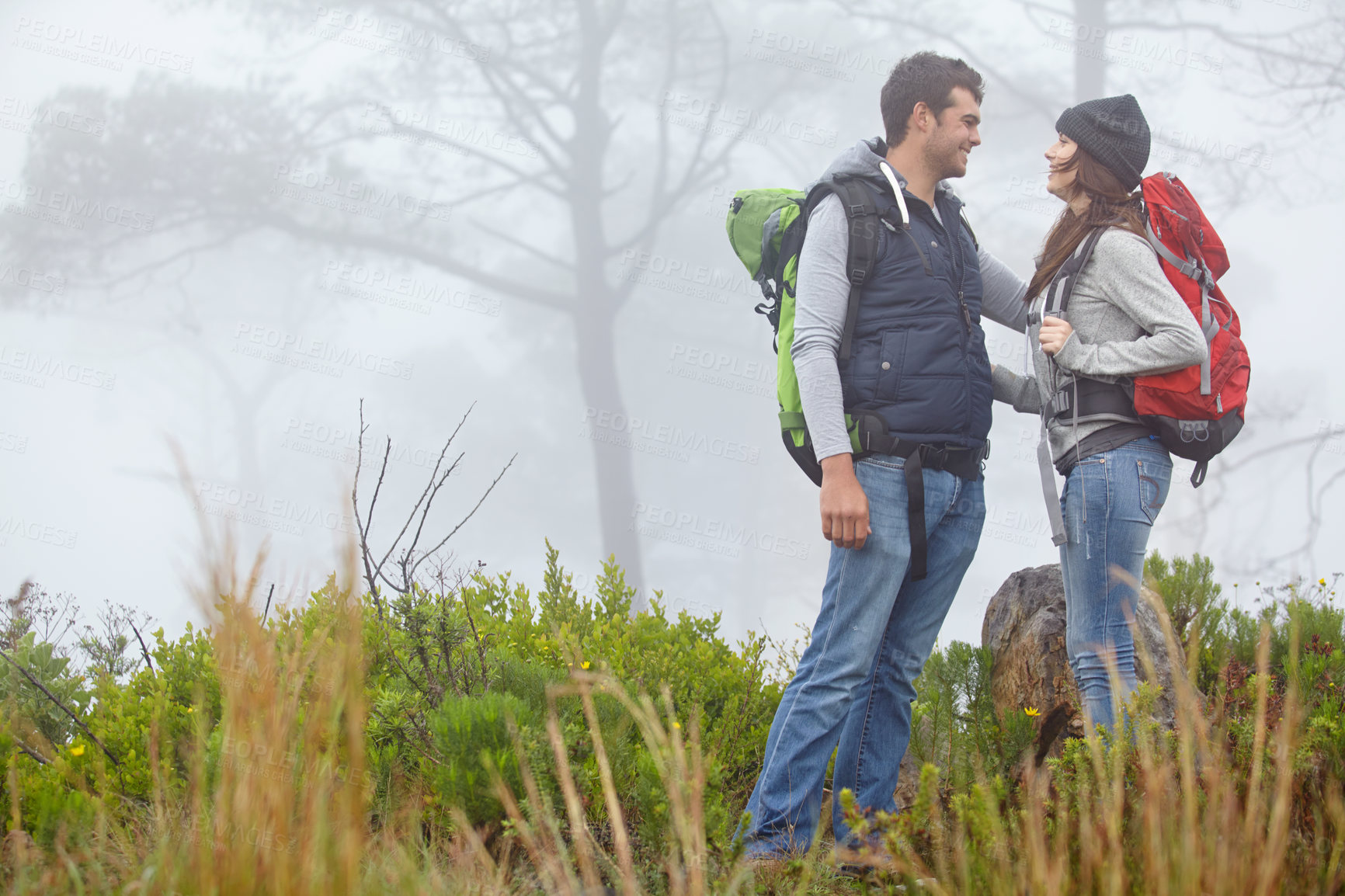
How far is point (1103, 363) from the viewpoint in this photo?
10.8ft

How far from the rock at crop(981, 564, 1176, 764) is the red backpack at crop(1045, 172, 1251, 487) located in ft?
5.10

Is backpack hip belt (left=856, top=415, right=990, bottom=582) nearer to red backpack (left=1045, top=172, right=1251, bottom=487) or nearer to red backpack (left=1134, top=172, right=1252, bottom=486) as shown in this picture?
red backpack (left=1045, top=172, right=1251, bottom=487)

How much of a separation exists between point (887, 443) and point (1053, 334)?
719 millimetres

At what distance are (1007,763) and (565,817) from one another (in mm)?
2292

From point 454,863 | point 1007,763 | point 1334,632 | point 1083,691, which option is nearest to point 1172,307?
point 1083,691

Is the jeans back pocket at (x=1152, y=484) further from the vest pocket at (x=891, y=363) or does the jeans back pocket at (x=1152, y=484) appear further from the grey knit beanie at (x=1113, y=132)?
the grey knit beanie at (x=1113, y=132)

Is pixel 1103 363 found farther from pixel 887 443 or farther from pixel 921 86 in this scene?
pixel 921 86

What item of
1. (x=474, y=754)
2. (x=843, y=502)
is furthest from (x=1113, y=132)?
(x=474, y=754)

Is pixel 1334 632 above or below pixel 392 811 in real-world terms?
above

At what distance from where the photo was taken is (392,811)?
384cm

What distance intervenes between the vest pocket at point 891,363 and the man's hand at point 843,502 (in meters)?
0.29

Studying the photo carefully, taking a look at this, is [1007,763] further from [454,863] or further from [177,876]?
[177,876]

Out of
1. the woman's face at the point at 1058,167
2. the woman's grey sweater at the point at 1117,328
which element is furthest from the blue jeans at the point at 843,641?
the woman's face at the point at 1058,167

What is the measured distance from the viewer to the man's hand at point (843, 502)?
124 inches
